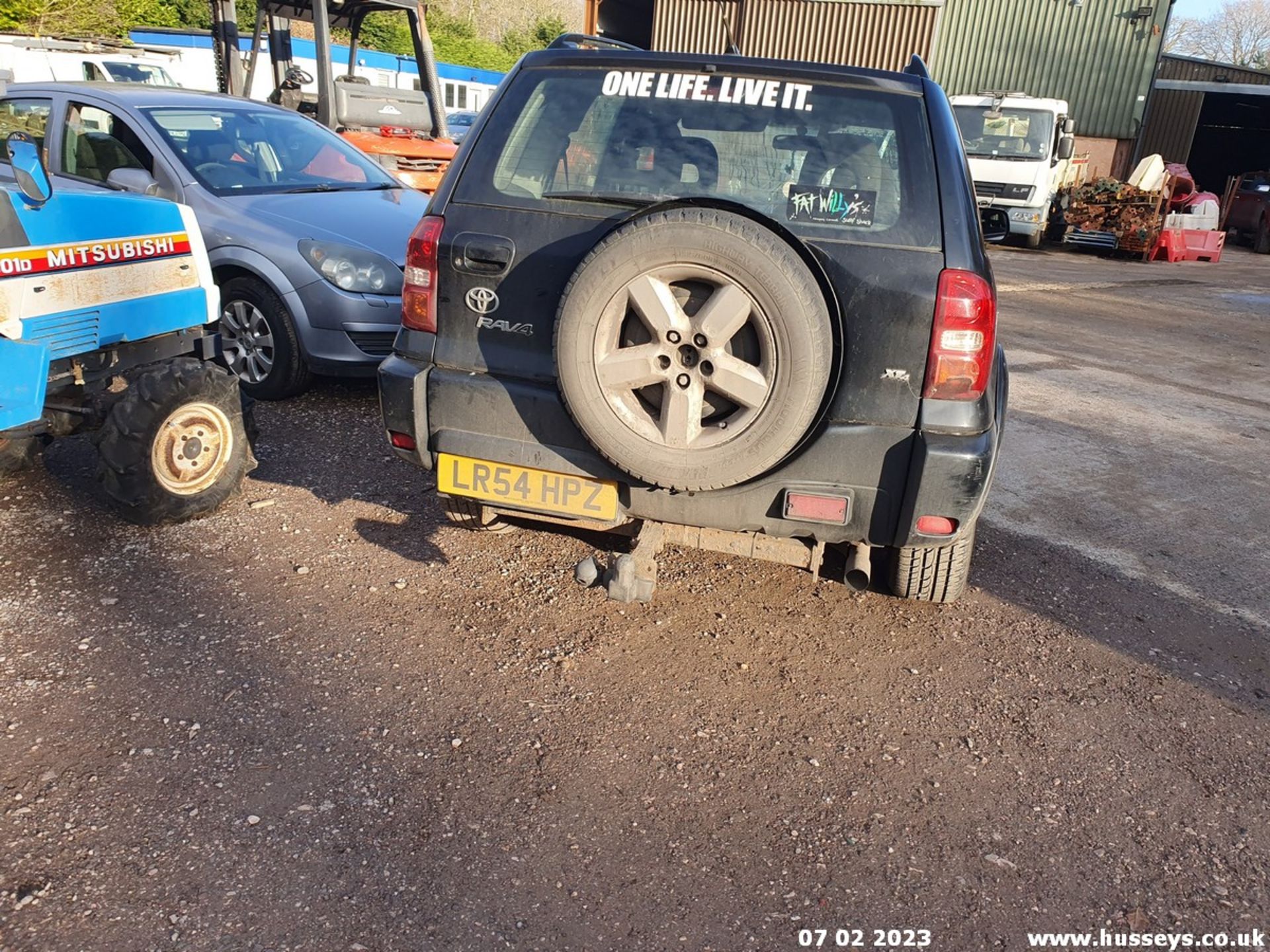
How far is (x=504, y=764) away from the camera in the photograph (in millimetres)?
2734

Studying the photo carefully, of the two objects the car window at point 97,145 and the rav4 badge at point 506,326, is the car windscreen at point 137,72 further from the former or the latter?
the rav4 badge at point 506,326

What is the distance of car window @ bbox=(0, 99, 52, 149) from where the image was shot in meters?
6.04

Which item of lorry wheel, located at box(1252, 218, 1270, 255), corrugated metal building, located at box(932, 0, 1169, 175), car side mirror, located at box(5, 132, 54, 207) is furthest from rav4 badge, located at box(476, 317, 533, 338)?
corrugated metal building, located at box(932, 0, 1169, 175)

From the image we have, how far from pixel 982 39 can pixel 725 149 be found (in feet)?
74.9

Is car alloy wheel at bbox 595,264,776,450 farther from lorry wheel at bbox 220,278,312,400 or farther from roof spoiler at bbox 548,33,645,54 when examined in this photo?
lorry wheel at bbox 220,278,312,400

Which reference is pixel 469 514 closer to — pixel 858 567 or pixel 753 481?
pixel 753 481

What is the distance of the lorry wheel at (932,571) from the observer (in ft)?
11.5

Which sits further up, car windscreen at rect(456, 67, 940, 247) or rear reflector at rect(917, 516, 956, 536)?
car windscreen at rect(456, 67, 940, 247)

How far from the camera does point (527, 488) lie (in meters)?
3.25

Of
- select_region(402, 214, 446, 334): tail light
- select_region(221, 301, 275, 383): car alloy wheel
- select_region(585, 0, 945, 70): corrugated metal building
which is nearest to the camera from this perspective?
select_region(402, 214, 446, 334): tail light

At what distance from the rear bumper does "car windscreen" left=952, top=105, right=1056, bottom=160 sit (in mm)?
15369

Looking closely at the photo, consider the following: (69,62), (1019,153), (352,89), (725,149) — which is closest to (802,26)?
(1019,153)

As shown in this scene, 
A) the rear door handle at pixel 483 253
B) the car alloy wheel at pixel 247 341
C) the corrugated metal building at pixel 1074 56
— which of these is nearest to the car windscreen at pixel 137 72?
the car alloy wheel at pixel 247 341

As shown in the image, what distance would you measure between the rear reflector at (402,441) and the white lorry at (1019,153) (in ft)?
51.5
